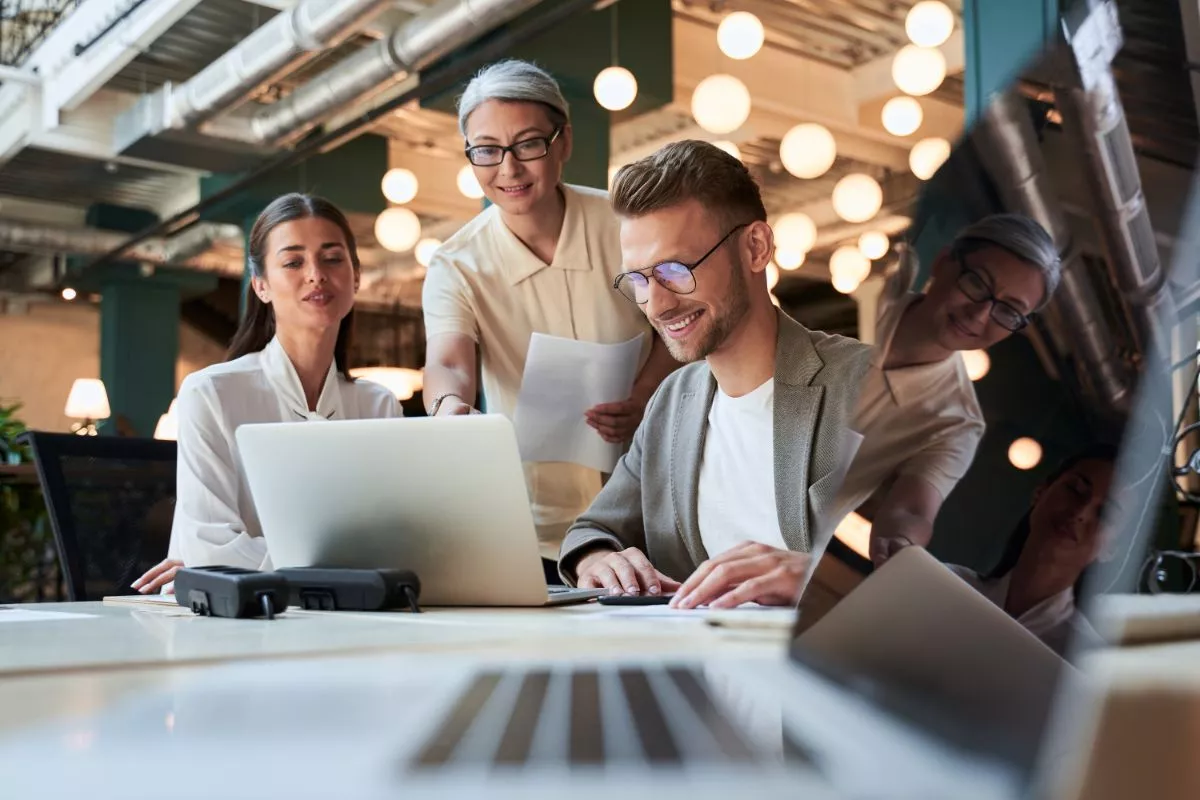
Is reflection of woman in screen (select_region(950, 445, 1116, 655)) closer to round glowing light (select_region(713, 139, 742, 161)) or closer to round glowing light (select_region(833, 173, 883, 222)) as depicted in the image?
round glowing light (select_region(713, 139, 742, 161))

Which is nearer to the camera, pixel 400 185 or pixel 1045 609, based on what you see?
pixel 1045 609

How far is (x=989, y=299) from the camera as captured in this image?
16.2 inches

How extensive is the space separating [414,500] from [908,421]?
897 mm

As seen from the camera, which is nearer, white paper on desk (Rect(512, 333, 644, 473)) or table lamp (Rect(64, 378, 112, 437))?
white paper on desk (Rect(512, 333, 644, 473))

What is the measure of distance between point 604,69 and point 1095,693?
5.54m

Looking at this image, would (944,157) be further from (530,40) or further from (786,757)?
(530,40)

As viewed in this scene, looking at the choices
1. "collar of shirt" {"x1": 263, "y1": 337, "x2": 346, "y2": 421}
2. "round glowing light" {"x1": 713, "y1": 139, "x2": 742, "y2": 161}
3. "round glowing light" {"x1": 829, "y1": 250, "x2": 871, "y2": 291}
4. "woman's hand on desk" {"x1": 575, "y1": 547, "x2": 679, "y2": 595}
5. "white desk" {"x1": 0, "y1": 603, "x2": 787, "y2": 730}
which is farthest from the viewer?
"round glowing light" {"x1": 829, "y1": 250, "x2": 871, "y2": 291}

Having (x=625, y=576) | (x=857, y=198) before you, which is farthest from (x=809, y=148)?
(x=625, y=576)

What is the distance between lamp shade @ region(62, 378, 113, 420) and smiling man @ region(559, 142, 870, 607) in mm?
8530

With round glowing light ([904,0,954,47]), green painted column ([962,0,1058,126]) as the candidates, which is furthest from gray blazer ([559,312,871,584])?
round glowing light ([904,0,954,47])

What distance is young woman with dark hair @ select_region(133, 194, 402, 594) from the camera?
2.04 meters

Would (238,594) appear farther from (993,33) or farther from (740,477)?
(993,33)

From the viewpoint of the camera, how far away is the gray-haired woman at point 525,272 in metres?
2.31

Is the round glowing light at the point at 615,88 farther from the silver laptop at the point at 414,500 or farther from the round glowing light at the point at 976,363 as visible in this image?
the round glowing light at the point at 976,363
